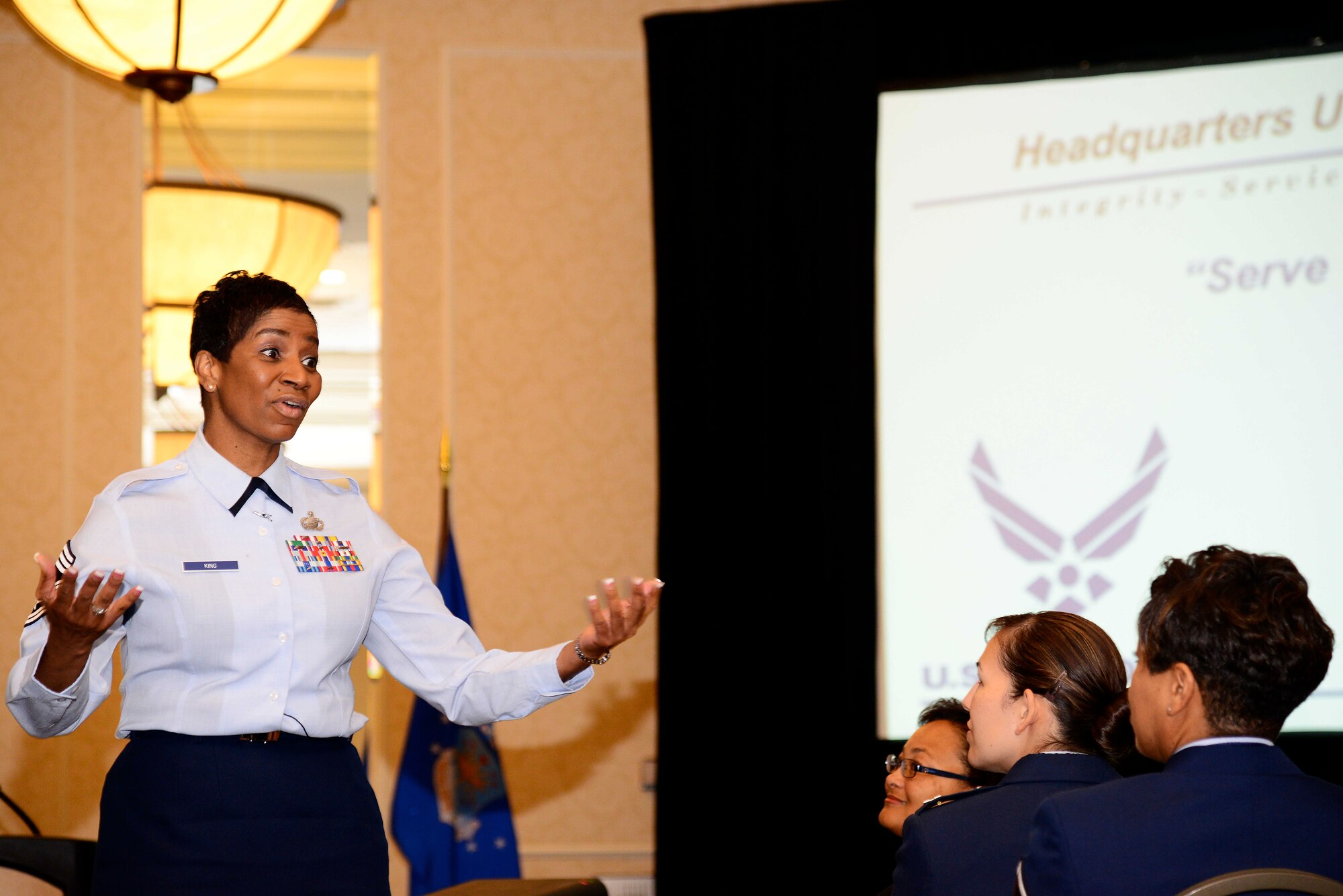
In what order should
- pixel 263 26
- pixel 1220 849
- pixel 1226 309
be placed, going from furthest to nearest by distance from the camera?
pixel 1226 309 → pixel 263 26 → pixel 1220 849

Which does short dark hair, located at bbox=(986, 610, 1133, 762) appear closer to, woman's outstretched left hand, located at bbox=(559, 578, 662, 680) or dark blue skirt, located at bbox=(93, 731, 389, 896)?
woman's outstretched left hand, located at bbox=(559, 578, 662, 680)

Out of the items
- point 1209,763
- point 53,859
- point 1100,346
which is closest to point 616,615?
point 1209,763

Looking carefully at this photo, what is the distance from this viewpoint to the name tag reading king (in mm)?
1833

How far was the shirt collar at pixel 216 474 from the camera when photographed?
1906 millimetres

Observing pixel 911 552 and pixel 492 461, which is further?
pixel 492 461

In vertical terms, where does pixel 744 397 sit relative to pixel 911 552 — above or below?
above

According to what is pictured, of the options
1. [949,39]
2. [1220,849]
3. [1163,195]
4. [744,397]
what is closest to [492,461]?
[744,397]

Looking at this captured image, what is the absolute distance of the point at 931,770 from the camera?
7.61 ft

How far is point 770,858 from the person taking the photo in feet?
13.3

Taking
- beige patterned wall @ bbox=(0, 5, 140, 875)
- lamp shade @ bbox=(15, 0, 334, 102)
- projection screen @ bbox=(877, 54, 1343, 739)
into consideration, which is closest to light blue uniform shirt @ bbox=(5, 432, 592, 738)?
lamp shade @ bbox=(15, 0, 334, 102)

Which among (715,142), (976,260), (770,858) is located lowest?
(770,858)

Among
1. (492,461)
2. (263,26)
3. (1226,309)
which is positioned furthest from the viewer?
(492,461)

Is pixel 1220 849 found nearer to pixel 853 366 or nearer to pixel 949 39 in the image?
pixel 853 366

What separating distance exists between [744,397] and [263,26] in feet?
6.04
